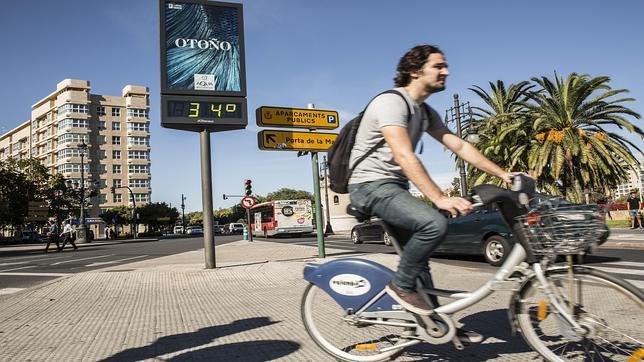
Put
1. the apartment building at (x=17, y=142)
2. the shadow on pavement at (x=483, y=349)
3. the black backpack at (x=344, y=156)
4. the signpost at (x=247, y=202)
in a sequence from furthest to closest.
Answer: the apartment building at (x=17, y=142), the signpost at (x=247, y=202), the shadow on pavement at (x=483, y=349), the black backpack at (x=344, y=156)

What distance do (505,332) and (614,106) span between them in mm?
24497

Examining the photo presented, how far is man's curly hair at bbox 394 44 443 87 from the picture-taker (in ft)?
9.01

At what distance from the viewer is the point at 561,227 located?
223 cm

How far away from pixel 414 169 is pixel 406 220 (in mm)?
272

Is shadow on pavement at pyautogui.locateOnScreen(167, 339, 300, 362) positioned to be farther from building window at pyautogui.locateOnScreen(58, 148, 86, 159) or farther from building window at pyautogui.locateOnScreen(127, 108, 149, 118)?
building window at pyautogui.locateOnScreen(127, 108, 149, 118)

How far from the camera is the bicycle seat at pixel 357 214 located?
2.76 m

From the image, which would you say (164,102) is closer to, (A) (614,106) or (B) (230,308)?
(B) (230,308)

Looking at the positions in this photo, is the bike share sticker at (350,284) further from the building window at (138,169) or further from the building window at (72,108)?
the building window at (138,169)

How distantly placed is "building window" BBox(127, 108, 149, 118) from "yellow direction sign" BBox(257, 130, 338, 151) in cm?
8489

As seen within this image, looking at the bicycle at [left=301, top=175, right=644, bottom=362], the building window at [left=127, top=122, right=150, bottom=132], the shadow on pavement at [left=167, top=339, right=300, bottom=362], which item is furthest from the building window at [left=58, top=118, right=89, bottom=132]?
the bicycle at [left=301, top=175, right=644, bottom=362]

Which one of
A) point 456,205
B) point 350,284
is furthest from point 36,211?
point 456,205

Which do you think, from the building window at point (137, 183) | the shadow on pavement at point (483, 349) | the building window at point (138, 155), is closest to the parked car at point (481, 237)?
the shadow on pavement at point (483, 349)

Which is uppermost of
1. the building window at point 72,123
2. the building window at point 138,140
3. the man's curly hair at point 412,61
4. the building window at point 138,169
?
the building window at point 72,123

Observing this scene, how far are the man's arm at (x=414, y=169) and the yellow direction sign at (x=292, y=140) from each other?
8.66 m
